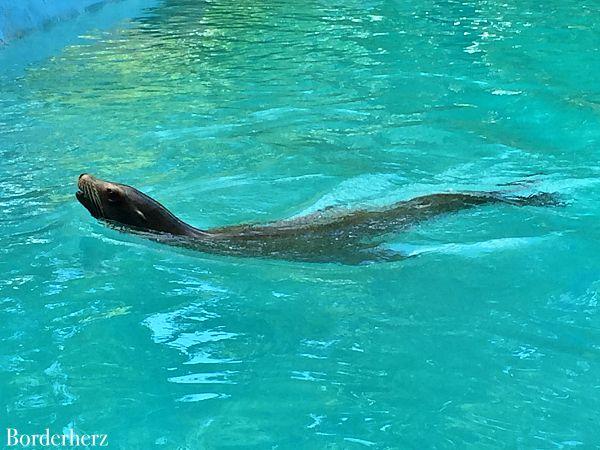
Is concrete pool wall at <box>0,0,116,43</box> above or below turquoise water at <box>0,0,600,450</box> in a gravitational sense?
above

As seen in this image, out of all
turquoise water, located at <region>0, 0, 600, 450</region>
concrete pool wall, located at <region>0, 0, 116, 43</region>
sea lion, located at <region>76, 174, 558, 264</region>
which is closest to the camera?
turquoise water, located at <region>0, 0, 600, 450</region>

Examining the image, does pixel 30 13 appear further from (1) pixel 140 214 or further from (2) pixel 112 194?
(1) pixel 140 214

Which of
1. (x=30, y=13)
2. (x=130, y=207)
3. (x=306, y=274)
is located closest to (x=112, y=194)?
(x=130, y=207)

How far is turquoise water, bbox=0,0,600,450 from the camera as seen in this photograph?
3.71 metres

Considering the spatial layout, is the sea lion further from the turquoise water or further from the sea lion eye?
the turquoise water

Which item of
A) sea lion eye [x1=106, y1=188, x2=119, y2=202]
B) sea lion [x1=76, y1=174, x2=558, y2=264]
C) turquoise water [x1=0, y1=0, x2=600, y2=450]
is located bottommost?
turquoise water [x1=0, y1=0, x2=600, y2=450]

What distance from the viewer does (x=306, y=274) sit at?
5.10 metres

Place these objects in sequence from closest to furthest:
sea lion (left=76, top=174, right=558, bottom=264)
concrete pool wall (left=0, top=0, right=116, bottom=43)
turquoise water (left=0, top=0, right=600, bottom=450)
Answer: turquoise water (left=0, top=0, right=600, bottom=450)
sea lion (left=76, top=174, right=558, bottom=264)
concrete pool wall (left=0, top=0, right=116, bottom=43)

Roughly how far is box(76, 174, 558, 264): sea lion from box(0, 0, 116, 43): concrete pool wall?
414 inches

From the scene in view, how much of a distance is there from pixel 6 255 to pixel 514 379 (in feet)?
11.6

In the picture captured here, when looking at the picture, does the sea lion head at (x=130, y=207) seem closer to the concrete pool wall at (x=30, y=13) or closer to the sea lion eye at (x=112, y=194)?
the sea lion eye at (x=112, y=194)

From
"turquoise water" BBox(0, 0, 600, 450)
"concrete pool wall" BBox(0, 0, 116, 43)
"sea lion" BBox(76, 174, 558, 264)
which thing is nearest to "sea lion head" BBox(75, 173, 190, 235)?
"sea lion" BBox(76, 174, 558, 264)

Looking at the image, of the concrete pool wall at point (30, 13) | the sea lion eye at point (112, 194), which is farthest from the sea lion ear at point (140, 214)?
the concrete pool wall at point (30, 13)

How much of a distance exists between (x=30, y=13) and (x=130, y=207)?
40.2 feet
